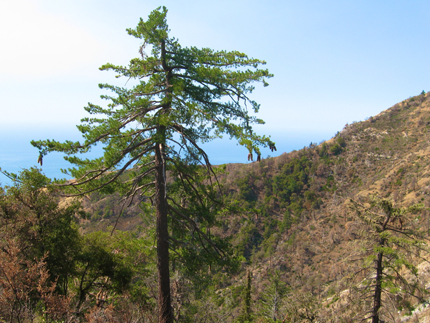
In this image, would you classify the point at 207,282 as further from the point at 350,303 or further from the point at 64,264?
the point at 350,303

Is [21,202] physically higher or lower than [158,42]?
lower

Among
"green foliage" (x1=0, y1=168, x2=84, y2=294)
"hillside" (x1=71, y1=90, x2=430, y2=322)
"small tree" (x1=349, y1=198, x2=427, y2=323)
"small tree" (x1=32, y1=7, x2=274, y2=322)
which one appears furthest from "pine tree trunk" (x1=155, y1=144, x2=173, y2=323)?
"hillside" (x1=71, y1=90, x2=430, y2=322)

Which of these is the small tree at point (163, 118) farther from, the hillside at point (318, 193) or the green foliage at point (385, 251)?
the hillside at point (318, 193)

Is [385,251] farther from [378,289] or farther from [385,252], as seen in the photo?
[378,289]

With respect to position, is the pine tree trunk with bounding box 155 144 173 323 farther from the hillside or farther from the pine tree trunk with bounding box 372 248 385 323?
the hillside

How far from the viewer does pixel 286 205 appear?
211ft

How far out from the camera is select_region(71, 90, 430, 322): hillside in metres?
42.5

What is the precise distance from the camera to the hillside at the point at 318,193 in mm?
42531

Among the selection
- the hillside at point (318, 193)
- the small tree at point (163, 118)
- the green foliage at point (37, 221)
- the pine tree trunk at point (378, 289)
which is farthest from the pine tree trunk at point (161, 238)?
the hillside at point (318, 193)

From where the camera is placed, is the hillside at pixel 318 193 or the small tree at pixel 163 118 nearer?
the small tree at pixel 163 118

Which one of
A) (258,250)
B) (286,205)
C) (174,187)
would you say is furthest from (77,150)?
(286,205)

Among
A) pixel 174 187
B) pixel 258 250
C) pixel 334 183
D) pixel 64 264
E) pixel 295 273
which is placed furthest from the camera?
pixel 334 183

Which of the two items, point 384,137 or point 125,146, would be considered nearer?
point 125,146

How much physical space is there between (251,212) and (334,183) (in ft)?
203
